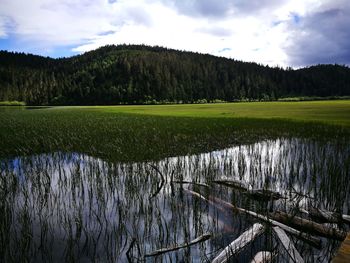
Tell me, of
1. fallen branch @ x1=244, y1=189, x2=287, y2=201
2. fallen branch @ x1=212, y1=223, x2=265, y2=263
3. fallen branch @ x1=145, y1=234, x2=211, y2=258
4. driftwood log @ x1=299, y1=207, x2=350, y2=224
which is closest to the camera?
fallen branch @ x1=212, y1=223, x2=265, y2=263

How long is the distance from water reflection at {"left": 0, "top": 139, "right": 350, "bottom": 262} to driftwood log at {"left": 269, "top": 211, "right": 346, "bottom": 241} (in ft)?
0.70

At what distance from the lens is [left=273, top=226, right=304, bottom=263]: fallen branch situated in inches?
194

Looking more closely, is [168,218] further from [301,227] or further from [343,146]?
[343,146]

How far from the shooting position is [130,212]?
7.77 meters

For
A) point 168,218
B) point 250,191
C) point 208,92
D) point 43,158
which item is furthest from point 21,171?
point 208,92

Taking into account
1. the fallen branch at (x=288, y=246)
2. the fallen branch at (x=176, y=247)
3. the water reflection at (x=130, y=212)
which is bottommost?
the water reflection at (x=130, y=212)

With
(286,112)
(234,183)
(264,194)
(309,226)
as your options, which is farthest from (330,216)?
(286,112)

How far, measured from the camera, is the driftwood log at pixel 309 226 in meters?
5.86

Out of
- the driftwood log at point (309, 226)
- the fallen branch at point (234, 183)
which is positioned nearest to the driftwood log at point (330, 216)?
the driftwood log at point (309, 226)

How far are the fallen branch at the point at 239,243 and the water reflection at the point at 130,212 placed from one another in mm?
231

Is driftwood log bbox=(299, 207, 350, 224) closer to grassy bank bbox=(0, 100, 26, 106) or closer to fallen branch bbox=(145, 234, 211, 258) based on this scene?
fallen branch bbox=(145, 234, 211, 258)

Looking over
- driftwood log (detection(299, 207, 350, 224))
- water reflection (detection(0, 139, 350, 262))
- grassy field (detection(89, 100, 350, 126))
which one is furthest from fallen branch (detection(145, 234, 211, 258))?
grassy field (detection(89, 100, 350, 126))

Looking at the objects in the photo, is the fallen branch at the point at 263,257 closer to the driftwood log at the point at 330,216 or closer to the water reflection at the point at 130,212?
the water reflection at the point at 130,212

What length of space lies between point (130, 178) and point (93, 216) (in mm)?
2807
